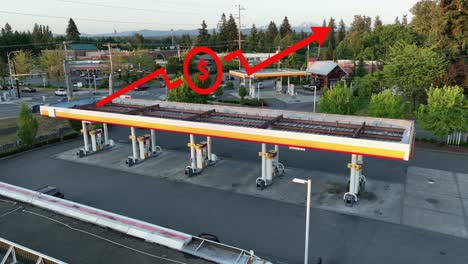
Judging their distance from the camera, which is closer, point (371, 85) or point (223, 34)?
point (371, 85)

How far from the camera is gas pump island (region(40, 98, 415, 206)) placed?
61.6ft

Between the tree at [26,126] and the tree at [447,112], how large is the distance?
33.6 meters

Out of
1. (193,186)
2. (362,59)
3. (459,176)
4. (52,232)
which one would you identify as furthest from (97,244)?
(362,59)

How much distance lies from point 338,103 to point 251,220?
1805cm

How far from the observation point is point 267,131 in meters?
20.5

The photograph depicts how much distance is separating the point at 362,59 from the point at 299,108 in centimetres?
2890

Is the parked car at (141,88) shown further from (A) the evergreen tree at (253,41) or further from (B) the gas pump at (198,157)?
(A) the evergreen tree at (253,41)

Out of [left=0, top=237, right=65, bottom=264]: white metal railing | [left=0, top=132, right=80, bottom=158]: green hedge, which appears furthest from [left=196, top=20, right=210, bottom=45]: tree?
[left=0, top=237, right=65, bottom=264]: white metal railing

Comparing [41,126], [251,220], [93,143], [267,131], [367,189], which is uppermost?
[267,131]

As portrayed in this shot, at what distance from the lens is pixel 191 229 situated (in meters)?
18.2

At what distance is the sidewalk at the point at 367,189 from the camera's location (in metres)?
19.1

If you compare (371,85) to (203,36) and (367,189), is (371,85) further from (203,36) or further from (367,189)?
(203,36)

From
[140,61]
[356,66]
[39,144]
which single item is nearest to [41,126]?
[39,144]

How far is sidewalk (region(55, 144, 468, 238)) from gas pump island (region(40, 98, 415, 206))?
2.40ft
